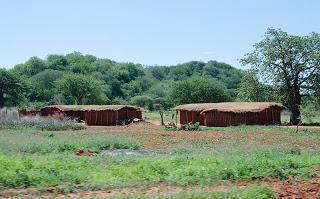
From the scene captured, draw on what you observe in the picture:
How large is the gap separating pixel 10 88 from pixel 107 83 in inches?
2050

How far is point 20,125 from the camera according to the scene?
152 ft

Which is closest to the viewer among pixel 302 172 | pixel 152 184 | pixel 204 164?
pixel 152 184

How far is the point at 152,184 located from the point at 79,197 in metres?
2.45

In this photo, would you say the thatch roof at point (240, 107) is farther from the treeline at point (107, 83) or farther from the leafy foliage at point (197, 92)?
the leafy foliage at point (197, 92)

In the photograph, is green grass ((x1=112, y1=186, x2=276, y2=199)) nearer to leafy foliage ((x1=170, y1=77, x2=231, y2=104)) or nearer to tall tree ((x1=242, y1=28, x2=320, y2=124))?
tall tree ((x1=242, y1=28, x2=320, y2=124))

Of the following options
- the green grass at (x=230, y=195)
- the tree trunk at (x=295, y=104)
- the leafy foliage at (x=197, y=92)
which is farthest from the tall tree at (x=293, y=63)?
the green grass at (x=230, y=195)

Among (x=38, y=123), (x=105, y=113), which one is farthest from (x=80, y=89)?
(x=38, y=123)

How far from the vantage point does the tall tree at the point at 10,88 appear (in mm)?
73312

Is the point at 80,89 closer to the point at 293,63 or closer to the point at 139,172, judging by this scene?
the point at 293,63

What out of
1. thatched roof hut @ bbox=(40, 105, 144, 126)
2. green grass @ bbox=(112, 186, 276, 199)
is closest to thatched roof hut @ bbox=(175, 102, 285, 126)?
thatched roof hut @ bbox=(40, 105, 144, 126)

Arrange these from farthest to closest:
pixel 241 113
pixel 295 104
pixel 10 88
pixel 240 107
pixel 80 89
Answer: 1. pixel 80 89
2. pixel 10 88
3. pixel 295 104
4. pixel 240 107
5. pixel 241 113

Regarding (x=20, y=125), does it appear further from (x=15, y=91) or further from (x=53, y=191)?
(x=53, y=191)

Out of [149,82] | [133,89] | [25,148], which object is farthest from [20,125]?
[149,82]

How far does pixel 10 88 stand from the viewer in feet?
244
